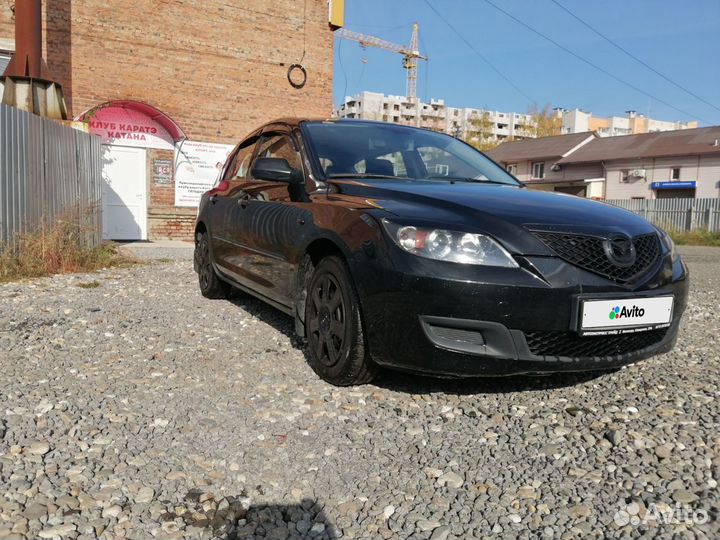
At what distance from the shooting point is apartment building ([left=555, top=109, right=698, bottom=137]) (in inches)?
4126

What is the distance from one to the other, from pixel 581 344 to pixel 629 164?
1856 inches

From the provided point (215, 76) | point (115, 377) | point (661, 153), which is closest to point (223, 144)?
point (215, 76)

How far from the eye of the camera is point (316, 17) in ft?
54.0

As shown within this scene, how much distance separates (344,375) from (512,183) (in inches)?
81.5

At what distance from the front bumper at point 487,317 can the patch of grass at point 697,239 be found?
21896 millimetres

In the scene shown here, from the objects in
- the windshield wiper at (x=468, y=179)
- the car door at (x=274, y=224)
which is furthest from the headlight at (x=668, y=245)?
the car door at (x=274, y=224)

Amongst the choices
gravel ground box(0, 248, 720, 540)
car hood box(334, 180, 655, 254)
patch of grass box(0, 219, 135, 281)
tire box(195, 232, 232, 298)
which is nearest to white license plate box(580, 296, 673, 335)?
car hood box(334, 180, 655, 254)

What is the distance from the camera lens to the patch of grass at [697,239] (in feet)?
72.8

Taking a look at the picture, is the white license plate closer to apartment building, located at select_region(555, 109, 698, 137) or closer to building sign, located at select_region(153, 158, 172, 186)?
building sign, located at select_region(153, 158, 172, 186)

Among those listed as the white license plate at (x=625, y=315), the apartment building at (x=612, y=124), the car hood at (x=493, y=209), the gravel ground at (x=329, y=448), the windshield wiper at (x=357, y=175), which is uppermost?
the apartment building at (x=612, y=124)

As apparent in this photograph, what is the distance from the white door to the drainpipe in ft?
9.99

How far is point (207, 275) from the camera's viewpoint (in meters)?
6.34

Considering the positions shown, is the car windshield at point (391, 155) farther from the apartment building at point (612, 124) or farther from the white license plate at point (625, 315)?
the apartment building at point (612, 124)

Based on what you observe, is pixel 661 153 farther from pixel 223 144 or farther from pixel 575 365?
pixel 575 365
